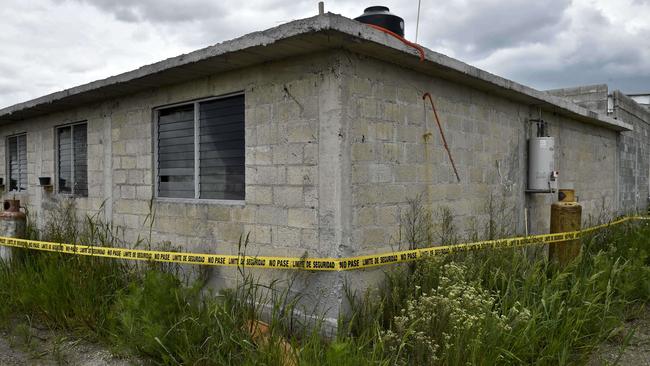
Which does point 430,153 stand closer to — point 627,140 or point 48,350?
point 48,350

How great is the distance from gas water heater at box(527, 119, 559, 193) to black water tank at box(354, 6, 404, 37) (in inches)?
128

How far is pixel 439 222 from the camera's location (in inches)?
227

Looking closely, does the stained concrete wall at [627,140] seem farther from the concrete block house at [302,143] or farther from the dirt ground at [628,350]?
the dirt ground at [628,350]

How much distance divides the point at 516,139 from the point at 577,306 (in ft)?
10.8

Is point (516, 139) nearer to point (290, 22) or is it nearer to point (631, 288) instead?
point (631, 288)

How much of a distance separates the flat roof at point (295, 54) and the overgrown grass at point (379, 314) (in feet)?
5.50

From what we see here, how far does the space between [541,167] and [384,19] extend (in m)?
3.71

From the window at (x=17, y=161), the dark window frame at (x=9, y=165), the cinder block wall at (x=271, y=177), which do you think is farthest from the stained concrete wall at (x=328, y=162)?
the window at (x=17, y=161)

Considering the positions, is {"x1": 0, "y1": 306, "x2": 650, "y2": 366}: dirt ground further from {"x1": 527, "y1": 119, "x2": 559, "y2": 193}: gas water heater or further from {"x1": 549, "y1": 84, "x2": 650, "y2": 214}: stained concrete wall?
{"x1": 549, "y1": 84, "x2": 650, "y2": 214}: stained concrete wall

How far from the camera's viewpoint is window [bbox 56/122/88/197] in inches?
325

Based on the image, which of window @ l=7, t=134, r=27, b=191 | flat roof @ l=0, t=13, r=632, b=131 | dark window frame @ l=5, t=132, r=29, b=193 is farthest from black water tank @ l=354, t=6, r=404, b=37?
window @ l=7, t=134, r=27, b=191

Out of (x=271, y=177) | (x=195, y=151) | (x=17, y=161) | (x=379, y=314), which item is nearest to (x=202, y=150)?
(x=195, y=151)

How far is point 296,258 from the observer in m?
4.77

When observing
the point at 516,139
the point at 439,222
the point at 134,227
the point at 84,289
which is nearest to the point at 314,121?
the point at 439,222
